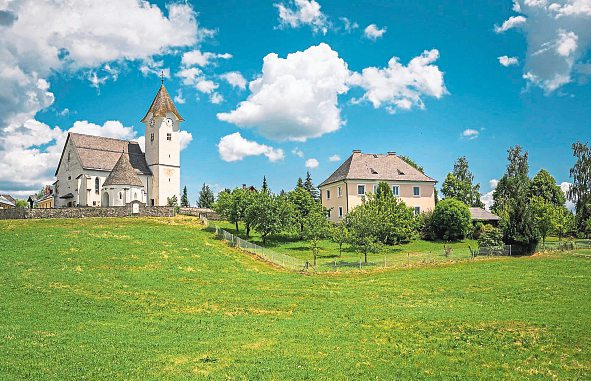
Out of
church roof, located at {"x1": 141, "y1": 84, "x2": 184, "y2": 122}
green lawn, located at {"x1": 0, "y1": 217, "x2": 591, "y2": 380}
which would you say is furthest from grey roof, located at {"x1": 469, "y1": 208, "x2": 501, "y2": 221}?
church roof, located at {"x1": 141, "y1": 84, "x2": 184, "y2": 122}

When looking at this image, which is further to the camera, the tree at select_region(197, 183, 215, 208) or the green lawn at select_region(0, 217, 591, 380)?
the tree at select_region(197, 183, 215, 208)

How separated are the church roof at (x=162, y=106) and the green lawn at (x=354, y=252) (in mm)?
19630

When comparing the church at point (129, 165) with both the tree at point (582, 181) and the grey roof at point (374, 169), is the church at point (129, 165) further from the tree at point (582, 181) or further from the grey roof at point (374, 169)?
the tree at point (582, 181)

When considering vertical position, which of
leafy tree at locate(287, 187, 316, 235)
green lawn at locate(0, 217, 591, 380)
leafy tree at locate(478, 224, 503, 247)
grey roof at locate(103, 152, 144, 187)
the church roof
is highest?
the church roof

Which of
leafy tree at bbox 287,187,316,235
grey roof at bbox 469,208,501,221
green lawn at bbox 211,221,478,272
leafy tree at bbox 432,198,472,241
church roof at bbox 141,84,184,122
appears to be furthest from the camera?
church roof at bbox 141,84,184,122

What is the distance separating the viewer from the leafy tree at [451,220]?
57.5 meters

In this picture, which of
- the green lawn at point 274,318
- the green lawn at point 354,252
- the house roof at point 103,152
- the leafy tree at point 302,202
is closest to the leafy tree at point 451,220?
the green lawn at point 354,252

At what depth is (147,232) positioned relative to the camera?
44.4 metres

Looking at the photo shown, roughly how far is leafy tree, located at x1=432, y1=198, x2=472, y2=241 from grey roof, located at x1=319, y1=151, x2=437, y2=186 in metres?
8.69

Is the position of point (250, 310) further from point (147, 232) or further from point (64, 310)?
point (147, 232)

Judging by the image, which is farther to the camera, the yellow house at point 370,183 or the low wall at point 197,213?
the yellow house at point 370,183

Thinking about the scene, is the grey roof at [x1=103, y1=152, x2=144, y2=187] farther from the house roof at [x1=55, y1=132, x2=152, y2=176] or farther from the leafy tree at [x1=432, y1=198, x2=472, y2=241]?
the leafy tree at [x1=432, y1=198, x2=472, y2=241]

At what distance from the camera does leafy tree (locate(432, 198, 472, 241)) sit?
5750 centimetres

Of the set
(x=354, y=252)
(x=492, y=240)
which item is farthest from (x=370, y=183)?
(x=492, y=240)
